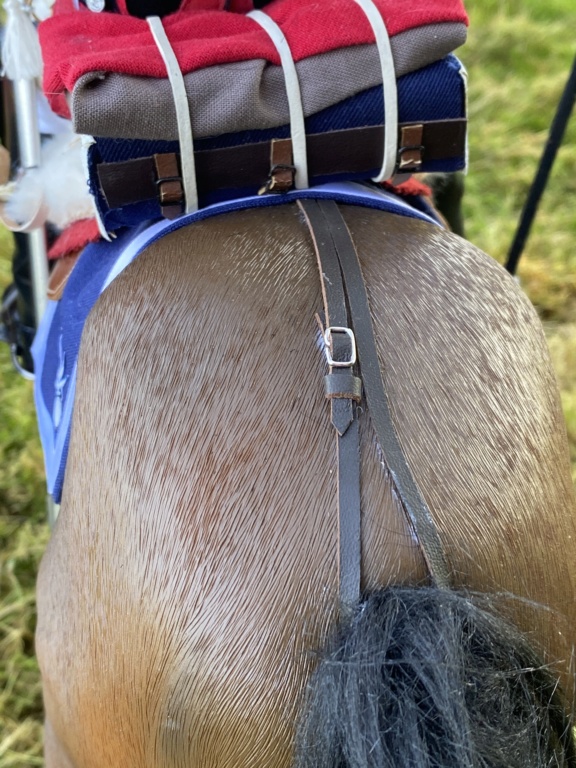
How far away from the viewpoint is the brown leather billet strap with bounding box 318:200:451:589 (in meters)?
0.50

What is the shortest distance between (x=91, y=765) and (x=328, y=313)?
0.44 meters

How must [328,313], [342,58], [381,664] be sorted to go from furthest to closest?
[342,58] → [328,313] → [381,664]

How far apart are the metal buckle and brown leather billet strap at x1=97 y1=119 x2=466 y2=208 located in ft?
0.71

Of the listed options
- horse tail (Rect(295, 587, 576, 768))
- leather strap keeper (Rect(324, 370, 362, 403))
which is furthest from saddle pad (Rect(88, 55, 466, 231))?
horse tail (Rect(295, 587, 576, 768))

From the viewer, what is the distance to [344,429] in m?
0.52

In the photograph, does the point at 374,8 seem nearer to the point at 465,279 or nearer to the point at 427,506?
the point at 465,279

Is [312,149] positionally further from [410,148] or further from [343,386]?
[343,386]

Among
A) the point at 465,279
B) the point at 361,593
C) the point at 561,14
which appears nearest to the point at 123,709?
the point at 361,593

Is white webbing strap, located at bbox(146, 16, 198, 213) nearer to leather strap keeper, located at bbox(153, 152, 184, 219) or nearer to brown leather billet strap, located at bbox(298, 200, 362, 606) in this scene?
leather strap keeper, located at bbox(153, 152, 184, 219)

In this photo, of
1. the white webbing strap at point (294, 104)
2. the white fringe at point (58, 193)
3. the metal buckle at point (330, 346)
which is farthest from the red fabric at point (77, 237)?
the metal buckle at point (330, 346)

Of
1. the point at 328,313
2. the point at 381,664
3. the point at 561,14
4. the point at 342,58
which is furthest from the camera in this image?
the point at 561,14

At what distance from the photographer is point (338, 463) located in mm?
515

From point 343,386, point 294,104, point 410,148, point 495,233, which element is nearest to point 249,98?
point 294,104

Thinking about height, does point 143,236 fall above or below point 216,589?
above
